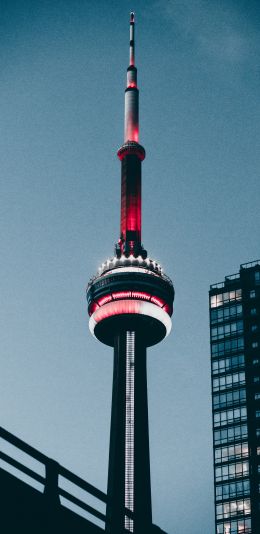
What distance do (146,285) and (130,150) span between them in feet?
87.9

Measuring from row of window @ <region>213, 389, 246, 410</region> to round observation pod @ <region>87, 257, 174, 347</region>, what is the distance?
36883 mm

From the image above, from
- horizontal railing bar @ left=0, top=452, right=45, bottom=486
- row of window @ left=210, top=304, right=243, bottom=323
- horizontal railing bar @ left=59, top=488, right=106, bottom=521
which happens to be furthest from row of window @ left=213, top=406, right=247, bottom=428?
horizontal railing bar @ left=0, top=452, right=45, bottom=486

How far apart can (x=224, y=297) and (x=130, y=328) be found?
5020 cm

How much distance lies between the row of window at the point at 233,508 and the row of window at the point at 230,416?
13651mm

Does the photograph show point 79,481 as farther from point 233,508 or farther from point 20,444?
point 233,508

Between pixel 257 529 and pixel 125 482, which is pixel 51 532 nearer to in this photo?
pixel 125 482

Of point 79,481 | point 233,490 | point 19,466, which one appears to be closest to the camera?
point 19,466

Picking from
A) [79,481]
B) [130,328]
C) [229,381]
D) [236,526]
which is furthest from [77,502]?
[229,381]

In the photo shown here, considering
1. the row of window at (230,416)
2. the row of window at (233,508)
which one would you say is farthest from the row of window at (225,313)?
the row of window at (233,508)

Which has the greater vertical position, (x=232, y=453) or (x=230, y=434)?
(x=230, y=434)

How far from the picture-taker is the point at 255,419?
147m

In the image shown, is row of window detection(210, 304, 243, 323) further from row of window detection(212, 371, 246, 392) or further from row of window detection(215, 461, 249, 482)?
A: row of window detection(215, 461, 249, 482)

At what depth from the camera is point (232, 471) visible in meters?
144

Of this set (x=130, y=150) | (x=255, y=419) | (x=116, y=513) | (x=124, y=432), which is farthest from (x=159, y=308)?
(x=116, y=513)
